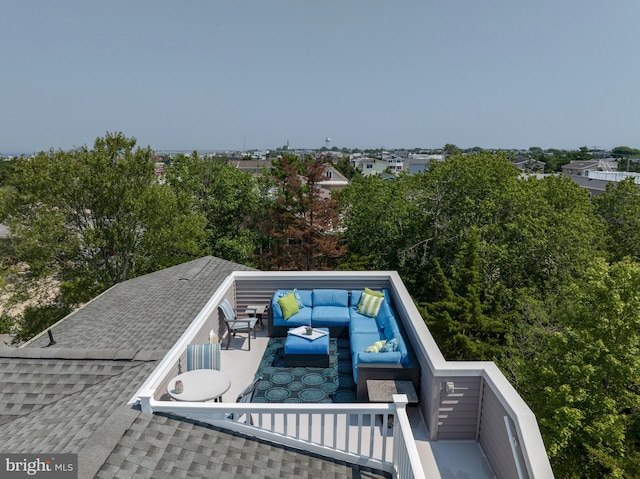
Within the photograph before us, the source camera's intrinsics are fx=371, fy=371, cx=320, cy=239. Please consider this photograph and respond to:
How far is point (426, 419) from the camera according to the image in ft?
17.9

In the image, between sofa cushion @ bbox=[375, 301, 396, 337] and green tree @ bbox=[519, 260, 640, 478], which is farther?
green tree @ bbox=[519, 260, 640, 478]

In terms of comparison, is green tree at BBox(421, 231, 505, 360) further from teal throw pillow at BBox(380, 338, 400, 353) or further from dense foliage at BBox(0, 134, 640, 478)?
teal throw pillow at BBox(380, 338, 400, 353)

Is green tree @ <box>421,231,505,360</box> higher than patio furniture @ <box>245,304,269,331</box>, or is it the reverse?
patio furniture @ <box>245,304,269,331</box>

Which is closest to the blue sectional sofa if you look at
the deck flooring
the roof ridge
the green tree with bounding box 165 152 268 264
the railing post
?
the deck flooring

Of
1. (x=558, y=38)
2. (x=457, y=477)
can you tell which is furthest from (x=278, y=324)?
(x=558, y=38)

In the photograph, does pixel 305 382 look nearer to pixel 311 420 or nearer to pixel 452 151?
pixel 311 420

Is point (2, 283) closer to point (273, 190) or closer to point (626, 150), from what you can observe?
point (273, 190)

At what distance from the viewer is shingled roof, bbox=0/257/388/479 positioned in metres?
3.13

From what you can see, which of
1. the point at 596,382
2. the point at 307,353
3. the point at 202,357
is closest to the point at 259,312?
the point at 307,353

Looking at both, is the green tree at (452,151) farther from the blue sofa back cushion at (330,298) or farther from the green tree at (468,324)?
the blue sofa back cushion at (330,298)

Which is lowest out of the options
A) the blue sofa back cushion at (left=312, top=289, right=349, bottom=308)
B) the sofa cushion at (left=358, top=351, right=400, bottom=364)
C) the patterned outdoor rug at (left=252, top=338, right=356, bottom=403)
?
the patterned outdoor rug at (left=252, top=338, right=356, bottom=403)

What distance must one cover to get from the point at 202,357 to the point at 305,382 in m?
2.07

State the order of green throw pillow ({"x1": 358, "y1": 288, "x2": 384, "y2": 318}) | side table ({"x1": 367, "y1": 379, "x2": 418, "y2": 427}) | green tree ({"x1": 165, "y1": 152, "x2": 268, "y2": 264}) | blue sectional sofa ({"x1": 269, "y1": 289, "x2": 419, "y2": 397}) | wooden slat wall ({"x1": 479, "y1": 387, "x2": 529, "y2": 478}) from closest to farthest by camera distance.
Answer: wooden slat wall ({"x1": 479, "y1": 387, "x2": 529, "y2": 478})
side table ({"x1": 367, "y1": 379, "x2": 418, "y2": 427})
blue sectional sofa ({"x1": 269, "y1": 289, "x2": 419, "y2": 397})
green throw pillow ({"x1": 358, "y1": 288, "x2": 384, "y2": 318})
green tree ({"x1": 165, "y1": 152, "x2": 268, "y2": 264})

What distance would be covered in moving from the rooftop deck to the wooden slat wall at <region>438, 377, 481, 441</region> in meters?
0.01
